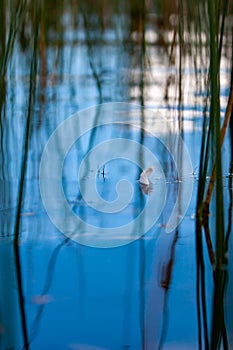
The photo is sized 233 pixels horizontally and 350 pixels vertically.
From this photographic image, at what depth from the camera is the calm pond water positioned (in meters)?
1.11

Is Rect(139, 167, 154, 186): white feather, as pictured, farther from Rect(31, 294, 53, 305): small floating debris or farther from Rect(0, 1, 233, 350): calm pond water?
Rect(31, 294, 53, 305): small floating debris

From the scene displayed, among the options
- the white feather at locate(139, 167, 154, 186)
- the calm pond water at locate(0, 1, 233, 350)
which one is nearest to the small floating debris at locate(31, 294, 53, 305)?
the calm pond water at locate(0, 1, 233, 350)

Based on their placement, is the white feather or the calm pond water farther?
the white feather

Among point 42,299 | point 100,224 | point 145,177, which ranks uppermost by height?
point 145,177

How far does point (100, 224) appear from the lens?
60.1 inches

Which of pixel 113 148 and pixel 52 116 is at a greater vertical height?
pixel 52 116

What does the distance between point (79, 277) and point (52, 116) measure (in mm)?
1396

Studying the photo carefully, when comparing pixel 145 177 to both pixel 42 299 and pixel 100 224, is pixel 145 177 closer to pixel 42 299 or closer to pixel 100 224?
pixel 100 224

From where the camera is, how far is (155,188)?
5.82 ft

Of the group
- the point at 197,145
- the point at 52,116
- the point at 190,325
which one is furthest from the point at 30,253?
the point at 52,116

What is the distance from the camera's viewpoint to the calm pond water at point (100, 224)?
3.65 ft

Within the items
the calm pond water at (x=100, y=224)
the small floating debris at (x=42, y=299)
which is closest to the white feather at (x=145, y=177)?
the calm pond water at (x=100, y=224)

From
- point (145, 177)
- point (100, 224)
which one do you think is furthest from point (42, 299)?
A: point (145, 177)

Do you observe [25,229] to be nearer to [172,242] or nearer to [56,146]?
[172,242]
